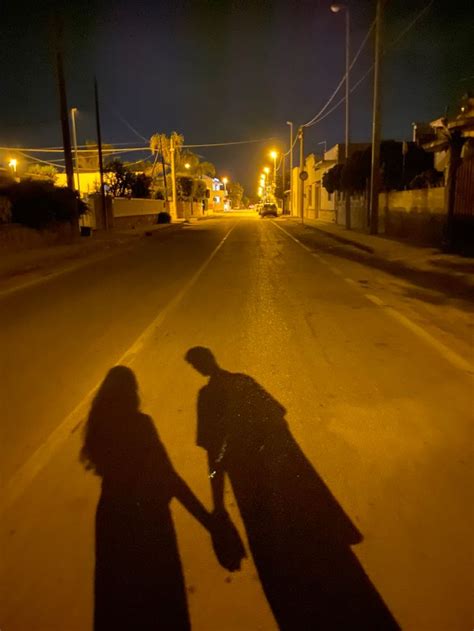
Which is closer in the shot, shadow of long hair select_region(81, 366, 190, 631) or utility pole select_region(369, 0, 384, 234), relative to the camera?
shadow of long hair select_region(81, 366, 190, 631)

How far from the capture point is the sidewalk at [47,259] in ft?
50.4

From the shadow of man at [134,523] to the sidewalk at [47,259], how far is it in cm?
944

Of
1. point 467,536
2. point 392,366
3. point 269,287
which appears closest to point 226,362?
point 392,366

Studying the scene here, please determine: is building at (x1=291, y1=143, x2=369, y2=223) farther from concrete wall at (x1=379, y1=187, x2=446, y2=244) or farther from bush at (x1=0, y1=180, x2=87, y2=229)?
bush at (x1=0, y1=180, x2=87, y2=229)

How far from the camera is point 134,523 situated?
3404 millimetres

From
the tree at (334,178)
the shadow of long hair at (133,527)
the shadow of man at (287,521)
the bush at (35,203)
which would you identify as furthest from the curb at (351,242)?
the shadow of long hair at (133,527)

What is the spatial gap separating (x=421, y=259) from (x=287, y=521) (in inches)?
585

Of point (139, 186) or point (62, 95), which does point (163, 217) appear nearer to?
point (139, 186)

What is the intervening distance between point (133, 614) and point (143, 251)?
21.0 m

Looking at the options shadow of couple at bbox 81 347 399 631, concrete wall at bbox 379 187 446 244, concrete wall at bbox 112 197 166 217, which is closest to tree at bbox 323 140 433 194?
concrete wall at bbox 379 187 446 244

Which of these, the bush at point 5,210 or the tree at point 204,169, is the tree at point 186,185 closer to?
the tree at point 204,169

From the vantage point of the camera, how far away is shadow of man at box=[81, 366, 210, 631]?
2730 millimetres

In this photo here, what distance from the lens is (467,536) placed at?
10.7 feet

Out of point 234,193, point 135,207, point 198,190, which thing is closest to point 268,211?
point 198,190
